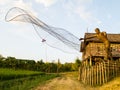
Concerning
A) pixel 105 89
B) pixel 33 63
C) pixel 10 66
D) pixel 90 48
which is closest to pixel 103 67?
pixel 105 89

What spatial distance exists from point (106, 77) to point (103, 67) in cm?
79

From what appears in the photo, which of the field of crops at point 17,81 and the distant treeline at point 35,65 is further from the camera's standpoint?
the distant treeline at point 35,65

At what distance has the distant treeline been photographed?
7386 centimetres

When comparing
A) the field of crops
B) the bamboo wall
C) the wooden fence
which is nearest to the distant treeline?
the field of crops

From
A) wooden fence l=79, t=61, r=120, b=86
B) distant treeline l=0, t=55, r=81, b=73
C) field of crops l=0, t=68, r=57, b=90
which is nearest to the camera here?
wooden fence l=79, t=61, r=120, b=86

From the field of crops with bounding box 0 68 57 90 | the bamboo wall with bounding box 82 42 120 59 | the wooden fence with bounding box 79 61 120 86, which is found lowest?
the field of crops with bounding box 0 68 57 90

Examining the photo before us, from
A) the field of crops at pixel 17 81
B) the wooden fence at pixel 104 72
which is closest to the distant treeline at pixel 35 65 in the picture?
the field of crops at pixel 17 81

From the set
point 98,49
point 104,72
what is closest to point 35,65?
point 98,49

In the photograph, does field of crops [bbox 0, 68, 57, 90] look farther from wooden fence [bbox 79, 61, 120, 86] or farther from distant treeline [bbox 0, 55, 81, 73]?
distant treeline [bbox 0, 55, 81, 73]

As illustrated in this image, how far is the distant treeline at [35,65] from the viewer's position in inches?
2908

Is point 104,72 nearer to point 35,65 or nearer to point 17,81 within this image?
point 17,81

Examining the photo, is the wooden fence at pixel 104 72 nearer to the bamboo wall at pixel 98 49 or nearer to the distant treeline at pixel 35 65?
the bamboo wall at pixel 98 49

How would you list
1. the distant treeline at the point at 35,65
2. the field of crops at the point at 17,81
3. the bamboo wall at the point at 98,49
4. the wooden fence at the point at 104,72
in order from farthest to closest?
the distant treeline at the point at 35,65, the bamboo wall at the point at 98,49, the field of crops at the point at 17,81, the wooden fence at the point at 104,72

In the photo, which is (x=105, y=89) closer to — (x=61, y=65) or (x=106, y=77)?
(x=106, y=77)
